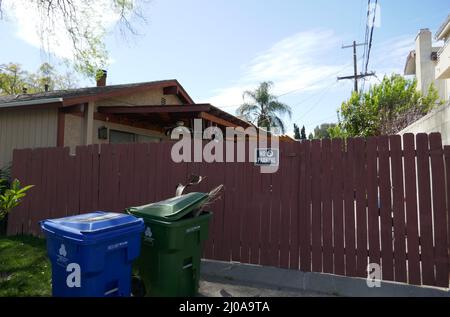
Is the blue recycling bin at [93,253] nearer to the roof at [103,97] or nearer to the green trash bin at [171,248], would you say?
the green trash bin at [171,248]

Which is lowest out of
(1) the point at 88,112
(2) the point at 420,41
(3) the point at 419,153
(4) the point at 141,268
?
(4) the point at 141,268

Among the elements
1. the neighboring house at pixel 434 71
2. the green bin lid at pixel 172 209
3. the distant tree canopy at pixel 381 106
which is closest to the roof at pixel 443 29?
the neighboring house at pixel 434 71

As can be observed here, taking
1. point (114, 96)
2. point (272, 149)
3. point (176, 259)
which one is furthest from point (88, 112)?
point (176, 259)

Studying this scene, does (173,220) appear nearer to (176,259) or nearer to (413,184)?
(176,259)

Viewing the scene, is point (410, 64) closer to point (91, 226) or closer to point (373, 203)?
point (373, 203)

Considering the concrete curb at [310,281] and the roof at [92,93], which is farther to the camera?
the roof at [92,93]

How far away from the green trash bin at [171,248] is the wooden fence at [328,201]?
1.40 m

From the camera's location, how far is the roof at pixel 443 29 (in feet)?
51.8

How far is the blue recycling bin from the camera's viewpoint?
2883 millimetres

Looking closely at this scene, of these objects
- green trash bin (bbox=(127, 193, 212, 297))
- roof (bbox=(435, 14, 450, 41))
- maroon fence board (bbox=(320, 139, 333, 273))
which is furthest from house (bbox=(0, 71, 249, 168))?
roof (bbox=(435, 14, 450, 41))

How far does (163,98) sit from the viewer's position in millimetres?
12625

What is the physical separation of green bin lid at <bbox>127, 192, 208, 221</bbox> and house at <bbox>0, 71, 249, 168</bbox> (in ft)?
17.0

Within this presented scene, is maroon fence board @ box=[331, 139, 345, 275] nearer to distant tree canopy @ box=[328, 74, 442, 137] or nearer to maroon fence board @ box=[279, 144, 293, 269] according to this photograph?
maroon fence board @ box=[279, 144, 293, 269]
